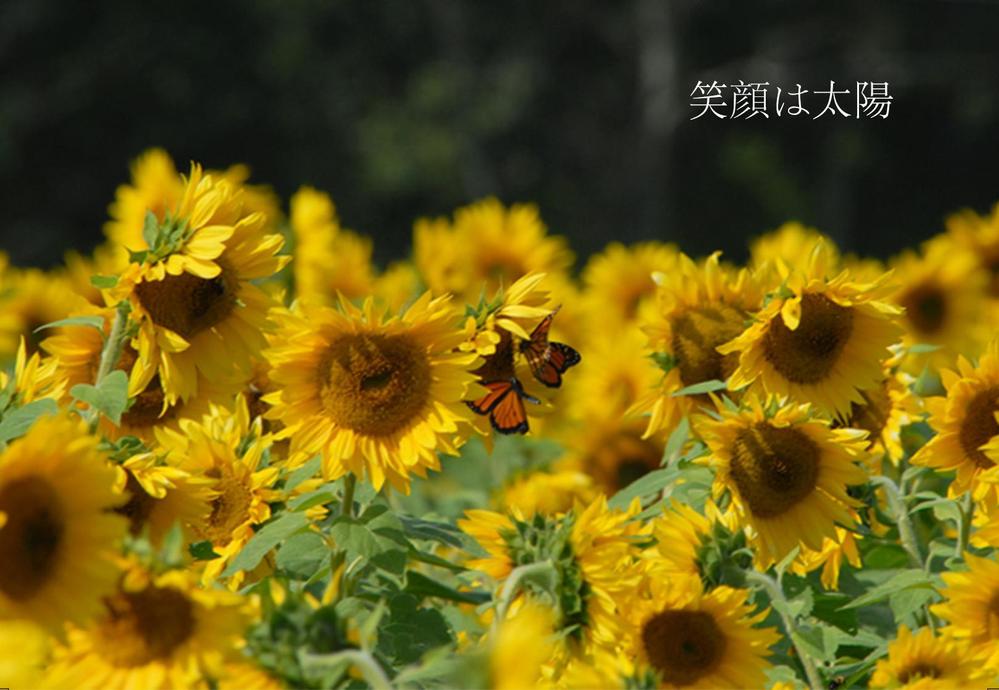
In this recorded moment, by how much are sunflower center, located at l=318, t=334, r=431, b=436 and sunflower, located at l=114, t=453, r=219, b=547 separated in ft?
0.53

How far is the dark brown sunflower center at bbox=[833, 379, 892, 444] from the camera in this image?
2076 millimetres

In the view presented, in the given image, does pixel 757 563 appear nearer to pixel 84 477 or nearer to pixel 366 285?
pixel 84 477

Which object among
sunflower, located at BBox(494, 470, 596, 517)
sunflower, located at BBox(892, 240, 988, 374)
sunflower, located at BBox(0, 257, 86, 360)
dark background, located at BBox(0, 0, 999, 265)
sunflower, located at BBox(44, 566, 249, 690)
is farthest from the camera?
dark background, located at BBox(0, 0, 999, 265)

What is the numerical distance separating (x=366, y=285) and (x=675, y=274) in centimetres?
134

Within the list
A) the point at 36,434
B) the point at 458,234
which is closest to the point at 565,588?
the point at 36,434

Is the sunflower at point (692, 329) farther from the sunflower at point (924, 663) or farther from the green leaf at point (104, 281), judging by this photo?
the green leaf at point (104, 281)

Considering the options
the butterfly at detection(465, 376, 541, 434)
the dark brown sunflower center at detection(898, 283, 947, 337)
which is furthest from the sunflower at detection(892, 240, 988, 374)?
the butterfly at detection(465, 376, 541, 434)

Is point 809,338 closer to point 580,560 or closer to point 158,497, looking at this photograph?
point 580,560

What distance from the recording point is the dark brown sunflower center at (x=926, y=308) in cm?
354

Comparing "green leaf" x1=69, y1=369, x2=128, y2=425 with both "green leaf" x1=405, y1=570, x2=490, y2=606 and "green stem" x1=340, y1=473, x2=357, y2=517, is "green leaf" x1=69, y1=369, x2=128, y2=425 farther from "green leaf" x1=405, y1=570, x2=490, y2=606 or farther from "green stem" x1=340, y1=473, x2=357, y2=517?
"green leaf" x1=405, y1=570, x2=490, y2=606

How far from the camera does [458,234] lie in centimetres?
387

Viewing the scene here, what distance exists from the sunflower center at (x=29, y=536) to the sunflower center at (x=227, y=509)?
17.6 inches

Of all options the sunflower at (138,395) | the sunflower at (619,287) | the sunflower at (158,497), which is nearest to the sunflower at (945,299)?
the sunflower at (619,287)

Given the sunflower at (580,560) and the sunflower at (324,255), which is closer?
the sunflower at (580,560)
